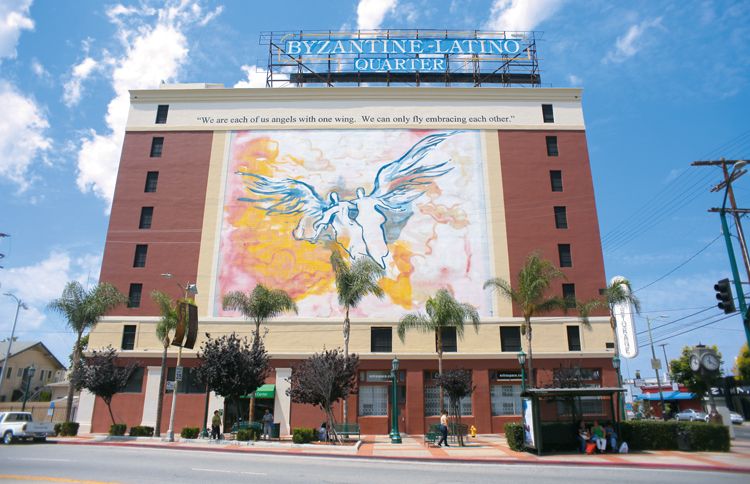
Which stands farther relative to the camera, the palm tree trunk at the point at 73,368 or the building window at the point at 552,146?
the building window at the point at 552,146

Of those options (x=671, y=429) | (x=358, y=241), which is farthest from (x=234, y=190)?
(x=671, y=429)

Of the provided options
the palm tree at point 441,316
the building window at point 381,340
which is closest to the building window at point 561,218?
the palm tree at point 441,316

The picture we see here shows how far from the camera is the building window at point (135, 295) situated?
43656 mm

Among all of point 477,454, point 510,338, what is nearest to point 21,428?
point 477,454

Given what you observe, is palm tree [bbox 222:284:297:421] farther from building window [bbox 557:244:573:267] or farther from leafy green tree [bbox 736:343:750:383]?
leafy green tree [bbox 736:343:750:383]

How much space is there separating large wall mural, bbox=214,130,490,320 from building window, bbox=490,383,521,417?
6.42m

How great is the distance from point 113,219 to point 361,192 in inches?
898

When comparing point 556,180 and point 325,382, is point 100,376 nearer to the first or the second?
point 325,382

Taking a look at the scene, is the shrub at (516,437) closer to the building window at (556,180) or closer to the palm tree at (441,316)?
the palm tree at (441,316)

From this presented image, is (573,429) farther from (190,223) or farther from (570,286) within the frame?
(190,223)

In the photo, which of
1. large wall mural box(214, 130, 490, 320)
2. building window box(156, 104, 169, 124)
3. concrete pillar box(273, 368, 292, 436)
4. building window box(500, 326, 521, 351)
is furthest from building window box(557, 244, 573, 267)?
building window box(156, 104, 169, 124)

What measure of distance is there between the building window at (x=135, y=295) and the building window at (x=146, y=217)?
5552 mm

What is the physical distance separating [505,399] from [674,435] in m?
16.4

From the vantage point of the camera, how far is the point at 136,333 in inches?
1672
